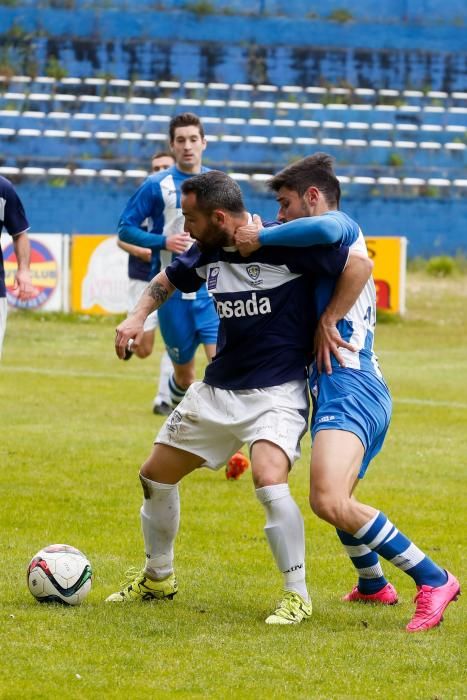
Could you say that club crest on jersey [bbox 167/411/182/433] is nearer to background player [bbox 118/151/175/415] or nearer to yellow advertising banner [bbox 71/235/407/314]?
background player [bbox 118/151/175/415]

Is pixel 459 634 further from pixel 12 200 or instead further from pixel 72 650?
pixel 12 200

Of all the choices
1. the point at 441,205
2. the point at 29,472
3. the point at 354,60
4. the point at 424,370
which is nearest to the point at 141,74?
the point at 354,60

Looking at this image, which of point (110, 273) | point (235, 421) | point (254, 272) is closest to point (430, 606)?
point (235, 421)

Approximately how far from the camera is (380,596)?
5.78 m

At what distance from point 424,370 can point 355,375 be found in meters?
10.4

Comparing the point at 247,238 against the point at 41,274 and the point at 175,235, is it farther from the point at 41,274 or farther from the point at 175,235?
the point at 41,274

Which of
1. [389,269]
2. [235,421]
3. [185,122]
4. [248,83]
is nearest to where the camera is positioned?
[235,421]

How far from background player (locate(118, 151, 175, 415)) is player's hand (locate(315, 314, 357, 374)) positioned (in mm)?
5101

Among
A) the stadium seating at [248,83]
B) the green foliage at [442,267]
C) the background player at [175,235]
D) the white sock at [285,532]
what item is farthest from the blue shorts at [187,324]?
the stadium seating at [248,83]

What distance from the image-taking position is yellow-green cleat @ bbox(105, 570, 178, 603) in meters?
5.70

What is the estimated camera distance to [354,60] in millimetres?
35656

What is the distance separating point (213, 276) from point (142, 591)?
4.67ft

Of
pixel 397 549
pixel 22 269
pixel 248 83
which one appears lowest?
pixel 248 83

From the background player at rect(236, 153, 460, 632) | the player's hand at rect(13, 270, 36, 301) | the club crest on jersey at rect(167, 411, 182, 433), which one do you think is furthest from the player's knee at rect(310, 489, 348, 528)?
the player's hand at rect(13, 270, 36, 301)
